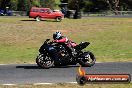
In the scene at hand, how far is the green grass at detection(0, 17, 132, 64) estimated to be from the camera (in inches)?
922

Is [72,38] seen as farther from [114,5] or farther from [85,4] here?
[85,4]

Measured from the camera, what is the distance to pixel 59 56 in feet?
60.6

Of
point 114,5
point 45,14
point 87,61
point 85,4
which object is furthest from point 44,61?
point 85,4

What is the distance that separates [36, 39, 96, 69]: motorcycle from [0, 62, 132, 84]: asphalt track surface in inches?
10.1

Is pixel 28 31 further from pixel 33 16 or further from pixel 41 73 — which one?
pixel 41 73

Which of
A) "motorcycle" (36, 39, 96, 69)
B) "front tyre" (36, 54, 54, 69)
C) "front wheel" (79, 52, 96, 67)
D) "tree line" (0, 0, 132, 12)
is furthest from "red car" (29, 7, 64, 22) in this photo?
"front tyre" (36, 54, 54, 69)

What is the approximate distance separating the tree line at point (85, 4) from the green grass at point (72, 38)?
40.5 metres

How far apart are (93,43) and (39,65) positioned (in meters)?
13.2

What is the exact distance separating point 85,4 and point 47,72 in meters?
74.9

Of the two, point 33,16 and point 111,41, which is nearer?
point 111,41

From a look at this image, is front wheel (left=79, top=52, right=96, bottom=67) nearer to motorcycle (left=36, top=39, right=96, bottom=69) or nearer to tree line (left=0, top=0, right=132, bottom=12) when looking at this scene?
motorcycle (left=36, top=39, right=96, bottom=69)

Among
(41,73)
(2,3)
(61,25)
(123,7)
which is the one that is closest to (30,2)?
(2,3)

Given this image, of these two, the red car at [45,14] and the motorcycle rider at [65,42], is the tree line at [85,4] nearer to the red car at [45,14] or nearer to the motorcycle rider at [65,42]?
the red car at [45,14]

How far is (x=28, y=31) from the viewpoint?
38.6 meters
